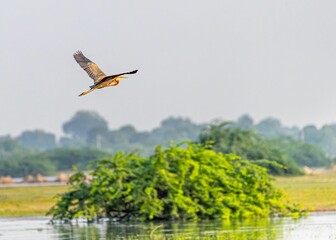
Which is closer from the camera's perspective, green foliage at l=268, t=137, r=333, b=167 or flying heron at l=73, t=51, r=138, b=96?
flying heron at l=73, t=51, r=138, b=96

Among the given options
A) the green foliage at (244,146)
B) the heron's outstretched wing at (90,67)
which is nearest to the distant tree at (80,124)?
the green foliage at (244,146)

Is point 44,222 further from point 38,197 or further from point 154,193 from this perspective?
point 38,197

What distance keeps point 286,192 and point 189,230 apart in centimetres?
1418

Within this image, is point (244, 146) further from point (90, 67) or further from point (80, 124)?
point (80, 124)

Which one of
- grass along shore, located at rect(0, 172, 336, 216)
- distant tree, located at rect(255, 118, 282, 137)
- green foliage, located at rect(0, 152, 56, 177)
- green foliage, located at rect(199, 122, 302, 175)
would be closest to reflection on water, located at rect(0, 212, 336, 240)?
grass along shore, located at rect(0, 172, 336, 216)

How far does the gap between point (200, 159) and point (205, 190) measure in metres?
1.20

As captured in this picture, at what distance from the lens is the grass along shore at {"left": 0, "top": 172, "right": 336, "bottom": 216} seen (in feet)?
116

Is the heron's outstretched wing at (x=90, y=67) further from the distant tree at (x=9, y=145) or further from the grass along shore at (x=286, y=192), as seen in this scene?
the distant tree at (x=9, y=145)

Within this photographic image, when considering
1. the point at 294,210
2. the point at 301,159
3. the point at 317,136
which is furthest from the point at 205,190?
the point at 317,136

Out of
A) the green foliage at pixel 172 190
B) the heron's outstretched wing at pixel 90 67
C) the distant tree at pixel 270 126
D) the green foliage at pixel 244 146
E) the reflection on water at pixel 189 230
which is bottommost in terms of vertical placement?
the reflection on water at pixel 189 230

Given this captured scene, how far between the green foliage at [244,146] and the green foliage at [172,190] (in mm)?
22719

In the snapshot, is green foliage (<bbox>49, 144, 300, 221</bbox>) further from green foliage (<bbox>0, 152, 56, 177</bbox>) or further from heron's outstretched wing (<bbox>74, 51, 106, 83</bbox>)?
green foliage (<bbox>0, 152, 56, 177</bbox>)

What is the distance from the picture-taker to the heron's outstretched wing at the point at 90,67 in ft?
57.2

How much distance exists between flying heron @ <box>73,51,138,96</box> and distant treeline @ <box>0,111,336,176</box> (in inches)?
468
